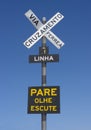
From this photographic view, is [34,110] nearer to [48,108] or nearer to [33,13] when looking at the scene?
[48,108]

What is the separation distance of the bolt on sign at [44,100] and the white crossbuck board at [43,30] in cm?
175

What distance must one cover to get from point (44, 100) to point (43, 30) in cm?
276

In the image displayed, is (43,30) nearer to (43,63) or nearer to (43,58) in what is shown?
(43,58)

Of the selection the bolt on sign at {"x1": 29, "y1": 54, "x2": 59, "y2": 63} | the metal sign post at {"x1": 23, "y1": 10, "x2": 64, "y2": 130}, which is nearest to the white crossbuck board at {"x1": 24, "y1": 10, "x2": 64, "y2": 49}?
the metal sign post at {"x1": 23, "y1": 10, "x2": 64, "y2": 130}

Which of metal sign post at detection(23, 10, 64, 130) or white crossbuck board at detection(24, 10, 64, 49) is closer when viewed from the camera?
metal sign post at detection(23, 10, 64, 130)

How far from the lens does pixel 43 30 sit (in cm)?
1354

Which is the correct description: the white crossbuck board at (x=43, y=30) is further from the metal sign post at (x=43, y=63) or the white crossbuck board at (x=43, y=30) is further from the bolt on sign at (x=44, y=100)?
the bolt on sign at (x=44, y=100)

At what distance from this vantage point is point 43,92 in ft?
41.7

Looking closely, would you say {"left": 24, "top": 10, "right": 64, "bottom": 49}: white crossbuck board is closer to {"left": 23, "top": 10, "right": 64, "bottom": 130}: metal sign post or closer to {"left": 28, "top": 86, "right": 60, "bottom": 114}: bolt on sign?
{"left": 23, "top": 10, "right": 64, "bottom": 130}: metal sign post

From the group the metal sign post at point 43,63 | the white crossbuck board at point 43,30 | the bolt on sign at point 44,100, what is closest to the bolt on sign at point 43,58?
the metal sign post at point 43,63

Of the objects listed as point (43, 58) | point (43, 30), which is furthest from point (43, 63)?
point (43, 30)

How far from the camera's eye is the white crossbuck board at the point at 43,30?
43.9ft

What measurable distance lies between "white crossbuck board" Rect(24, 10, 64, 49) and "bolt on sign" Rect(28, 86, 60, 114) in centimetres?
175

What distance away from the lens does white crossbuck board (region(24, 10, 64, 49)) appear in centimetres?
1338
